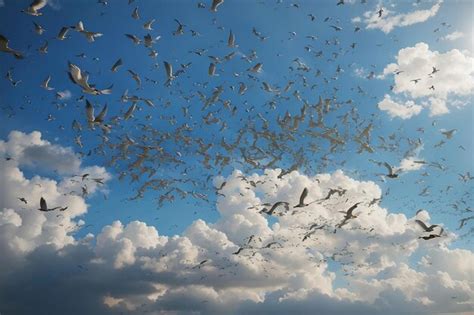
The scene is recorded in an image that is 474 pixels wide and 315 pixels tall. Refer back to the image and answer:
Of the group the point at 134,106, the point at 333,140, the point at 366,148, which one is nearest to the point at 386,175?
the point at 366,148

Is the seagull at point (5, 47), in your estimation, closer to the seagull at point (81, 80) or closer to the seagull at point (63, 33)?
the seagull at point (81, 80)

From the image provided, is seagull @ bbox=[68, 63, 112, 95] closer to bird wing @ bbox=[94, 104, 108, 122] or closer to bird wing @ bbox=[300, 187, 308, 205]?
bird wing @ bbox=[94, 104, 108, 122]

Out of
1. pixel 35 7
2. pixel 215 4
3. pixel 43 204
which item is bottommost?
pixel 43 204

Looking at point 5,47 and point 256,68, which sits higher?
point 256,68

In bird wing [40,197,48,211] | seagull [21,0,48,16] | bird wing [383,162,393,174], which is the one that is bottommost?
bird wing [40,197,48,211]

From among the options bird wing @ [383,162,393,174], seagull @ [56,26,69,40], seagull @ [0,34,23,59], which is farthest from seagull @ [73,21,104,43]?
bird wing @ [383,162,393,174]

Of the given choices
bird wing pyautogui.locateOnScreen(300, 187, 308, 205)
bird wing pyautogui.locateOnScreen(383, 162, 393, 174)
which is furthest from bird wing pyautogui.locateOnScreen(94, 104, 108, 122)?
bird wing pyautogui.locateOnScreen(383, 162, 393, 174)

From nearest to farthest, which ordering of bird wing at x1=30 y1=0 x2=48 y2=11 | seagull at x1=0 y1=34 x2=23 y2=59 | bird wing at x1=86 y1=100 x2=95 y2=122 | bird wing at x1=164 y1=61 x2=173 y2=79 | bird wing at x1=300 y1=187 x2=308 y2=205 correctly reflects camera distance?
seagull at x1=0 y1=34 x2=23 y2=59 < bird wing at x1=86 y1=100 x2=95 y2=122 < bird wing at x1=30 y1=0 x2=48 y2=11 < bird wing at x1=300 y1=187 x2=308 y2=205 < bird wing at x1=164 y1=61 x2=173 y2=79

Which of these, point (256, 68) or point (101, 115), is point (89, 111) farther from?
point (256, 68)

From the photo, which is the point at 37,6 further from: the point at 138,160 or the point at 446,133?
the point at 446,133

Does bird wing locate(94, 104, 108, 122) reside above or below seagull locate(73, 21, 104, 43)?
below

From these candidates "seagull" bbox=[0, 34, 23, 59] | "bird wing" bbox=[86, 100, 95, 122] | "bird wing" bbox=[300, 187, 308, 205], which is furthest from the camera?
"bird wing" bbox=[300, 187, 308, 205]

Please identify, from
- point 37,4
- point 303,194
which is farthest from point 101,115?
point 303,194

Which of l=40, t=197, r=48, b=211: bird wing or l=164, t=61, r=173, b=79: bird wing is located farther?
l=164, t=61, r=173, b=79: bird wing
